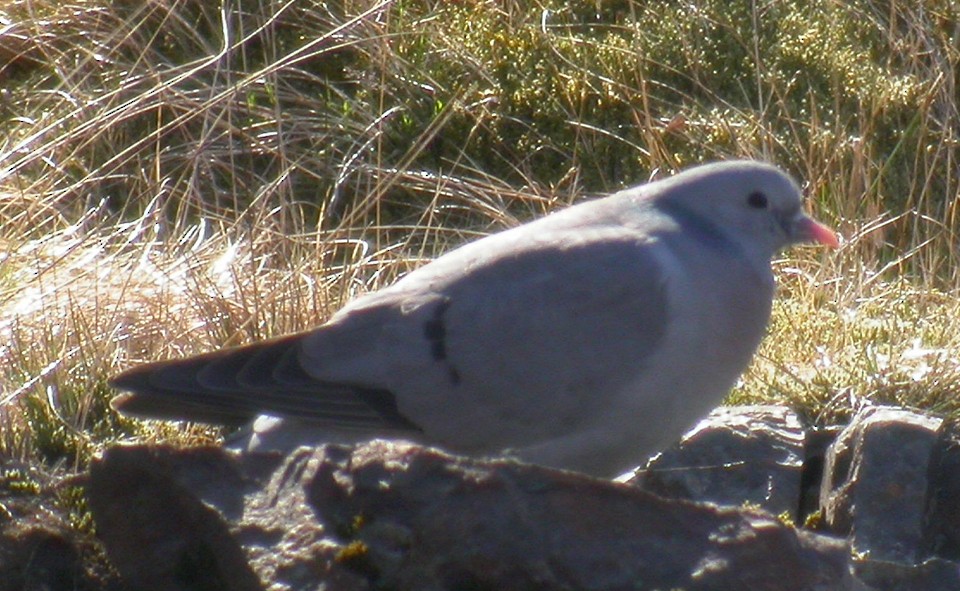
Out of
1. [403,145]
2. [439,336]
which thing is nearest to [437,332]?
[439,336]

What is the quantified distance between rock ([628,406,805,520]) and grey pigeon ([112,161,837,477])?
0.33m

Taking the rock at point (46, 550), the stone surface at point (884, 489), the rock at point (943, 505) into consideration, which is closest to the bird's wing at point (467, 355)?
the rock at point (46, 550)

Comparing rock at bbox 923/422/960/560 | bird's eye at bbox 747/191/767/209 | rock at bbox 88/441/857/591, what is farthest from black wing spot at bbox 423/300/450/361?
rock at bbox 923/422/960/560

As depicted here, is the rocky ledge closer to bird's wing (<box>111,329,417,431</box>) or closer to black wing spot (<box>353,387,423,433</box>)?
bird's wing (<box>111,329,417,431</box>)

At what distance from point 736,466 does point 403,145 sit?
10.9ft

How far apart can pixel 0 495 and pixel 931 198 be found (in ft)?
13.8

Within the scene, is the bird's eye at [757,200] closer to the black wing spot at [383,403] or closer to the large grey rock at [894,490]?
the large grey rock at [894,490]

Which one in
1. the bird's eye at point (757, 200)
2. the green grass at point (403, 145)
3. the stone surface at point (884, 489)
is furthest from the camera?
the green grass at point (403, 145)

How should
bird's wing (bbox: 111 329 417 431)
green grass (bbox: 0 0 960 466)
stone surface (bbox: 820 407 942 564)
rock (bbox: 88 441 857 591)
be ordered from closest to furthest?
1. rock (bbox: 88 441 857 591)
2. bird's wing (bbox: 111 329 417 431)
3. stone surface (bbox: 820 407 942 564)
4. green grass (bbox: 0 0 960 466)

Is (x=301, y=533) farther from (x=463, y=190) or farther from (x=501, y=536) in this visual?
(x=463, y=190)

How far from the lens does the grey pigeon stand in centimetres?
295

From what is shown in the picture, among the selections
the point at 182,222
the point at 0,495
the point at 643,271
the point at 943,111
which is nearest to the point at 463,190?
the point at 182,222

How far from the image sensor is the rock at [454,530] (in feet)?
7.54

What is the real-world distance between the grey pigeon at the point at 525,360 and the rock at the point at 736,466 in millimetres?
334
